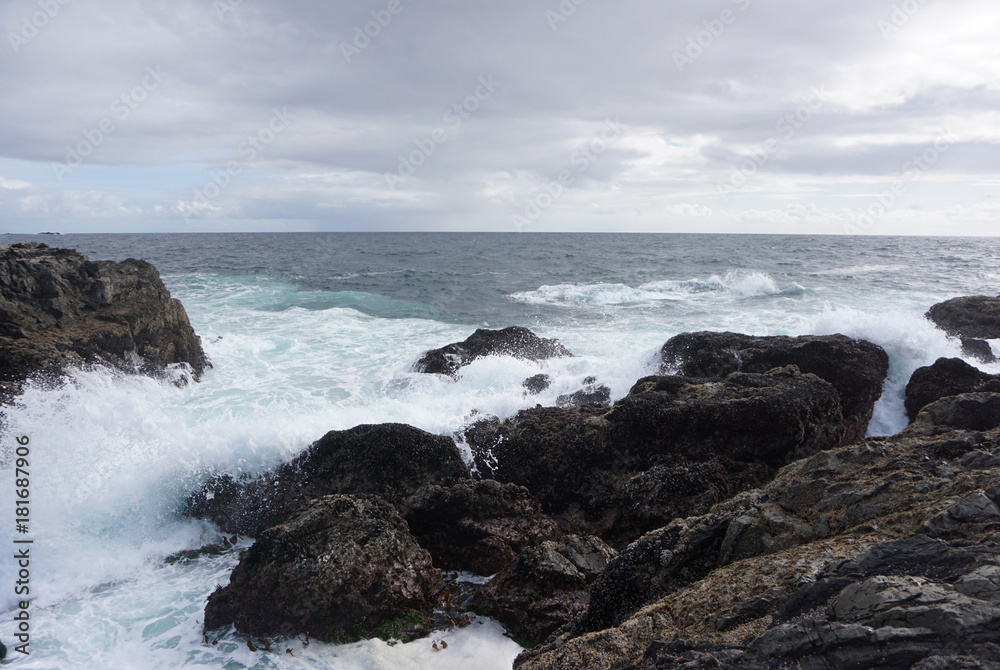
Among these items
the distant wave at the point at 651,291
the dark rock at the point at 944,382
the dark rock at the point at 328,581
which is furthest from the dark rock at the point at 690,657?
the distant wave at the point at 651,291

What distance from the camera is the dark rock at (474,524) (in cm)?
656

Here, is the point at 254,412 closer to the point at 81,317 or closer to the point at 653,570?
the point at 81,317

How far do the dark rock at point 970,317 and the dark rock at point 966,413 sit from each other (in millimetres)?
7139

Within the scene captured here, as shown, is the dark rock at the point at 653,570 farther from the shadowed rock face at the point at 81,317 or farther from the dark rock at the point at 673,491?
the shadowed rock face at the point at 81,317

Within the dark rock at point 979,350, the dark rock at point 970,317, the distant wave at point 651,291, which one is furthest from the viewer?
the distant wave at point 651,291

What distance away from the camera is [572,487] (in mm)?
7637

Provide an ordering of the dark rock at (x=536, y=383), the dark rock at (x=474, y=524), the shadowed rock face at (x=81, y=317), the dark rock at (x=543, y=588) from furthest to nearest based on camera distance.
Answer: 1. the dark rock at (x=536, y=383)
2. the shadowed rock face at (x=81, y=317)
3. the dark rock at (x=474, y=524)
4. the dark rock at (x=543, y=588)

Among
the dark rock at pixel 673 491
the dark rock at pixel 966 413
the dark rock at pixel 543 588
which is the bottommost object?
the dark rock at pixel 543 588

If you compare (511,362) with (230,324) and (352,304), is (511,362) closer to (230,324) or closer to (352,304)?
(230,324)

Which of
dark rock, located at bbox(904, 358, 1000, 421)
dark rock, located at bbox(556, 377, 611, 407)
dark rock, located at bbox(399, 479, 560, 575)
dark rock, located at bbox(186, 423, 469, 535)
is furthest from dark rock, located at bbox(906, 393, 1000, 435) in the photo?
dark rock, located at bbox(186, 423, 469, 535)

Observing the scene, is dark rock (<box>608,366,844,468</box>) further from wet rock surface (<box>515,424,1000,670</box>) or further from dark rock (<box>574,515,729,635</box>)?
dark rock (<box>574,515,729,635</box>)

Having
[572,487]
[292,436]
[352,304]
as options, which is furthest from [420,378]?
[352,304]

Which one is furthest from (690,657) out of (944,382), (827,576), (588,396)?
(944,382)

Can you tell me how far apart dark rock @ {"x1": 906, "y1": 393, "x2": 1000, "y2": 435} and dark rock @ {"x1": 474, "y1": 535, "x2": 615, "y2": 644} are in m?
4.30
